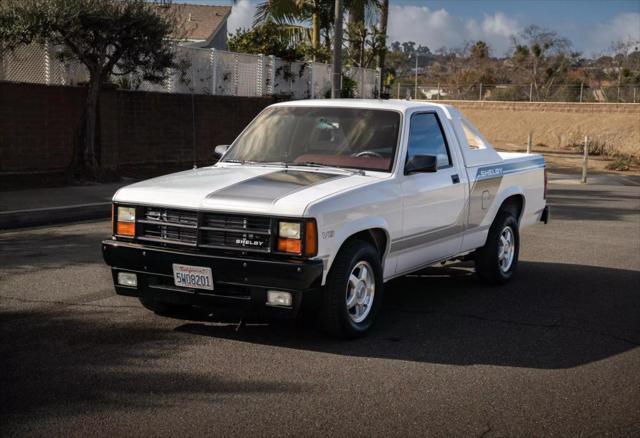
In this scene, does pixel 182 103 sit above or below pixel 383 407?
above

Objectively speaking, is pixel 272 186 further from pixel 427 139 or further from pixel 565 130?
pixel 565 130

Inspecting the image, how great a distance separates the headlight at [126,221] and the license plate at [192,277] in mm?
526

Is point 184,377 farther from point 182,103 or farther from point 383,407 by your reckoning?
point 182,103

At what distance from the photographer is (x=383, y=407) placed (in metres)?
5.30

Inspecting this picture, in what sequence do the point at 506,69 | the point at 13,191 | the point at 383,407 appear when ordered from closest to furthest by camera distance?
1. the point at 383,407
2. the point at 13,191
3. the point at 506,69

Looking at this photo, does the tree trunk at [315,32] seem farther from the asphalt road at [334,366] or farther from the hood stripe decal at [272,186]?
the hood stripe decal at [272,186]

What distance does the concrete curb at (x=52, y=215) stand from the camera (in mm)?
13094

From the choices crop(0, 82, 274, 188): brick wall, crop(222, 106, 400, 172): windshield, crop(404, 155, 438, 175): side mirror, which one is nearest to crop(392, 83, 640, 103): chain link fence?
crop(0, 82, 274, 188): brick wall

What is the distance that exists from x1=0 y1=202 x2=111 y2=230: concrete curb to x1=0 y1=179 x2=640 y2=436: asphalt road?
3.97 m

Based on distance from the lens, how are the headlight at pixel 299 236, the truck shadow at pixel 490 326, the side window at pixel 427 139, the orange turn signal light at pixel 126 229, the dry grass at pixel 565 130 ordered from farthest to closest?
the dry grass at pixel 565 130
the side window at pixel 427 139
the orange turn signal light at pixel 126 229
the truck shadow at pixel 490 326
the headlight at pixel 299 236

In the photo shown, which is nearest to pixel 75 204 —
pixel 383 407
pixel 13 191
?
pixel 13 191

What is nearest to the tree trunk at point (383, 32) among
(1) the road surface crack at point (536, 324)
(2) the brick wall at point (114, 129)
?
(2) the brick wall at point (114, 129)

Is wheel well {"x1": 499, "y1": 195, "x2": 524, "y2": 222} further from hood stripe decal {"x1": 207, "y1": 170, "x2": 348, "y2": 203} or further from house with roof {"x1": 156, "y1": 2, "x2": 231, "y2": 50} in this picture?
house with roof {"x1": 156, "y1": 2, "x2": 231, "y2": 50}

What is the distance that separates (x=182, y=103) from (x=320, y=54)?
31.0 ft
